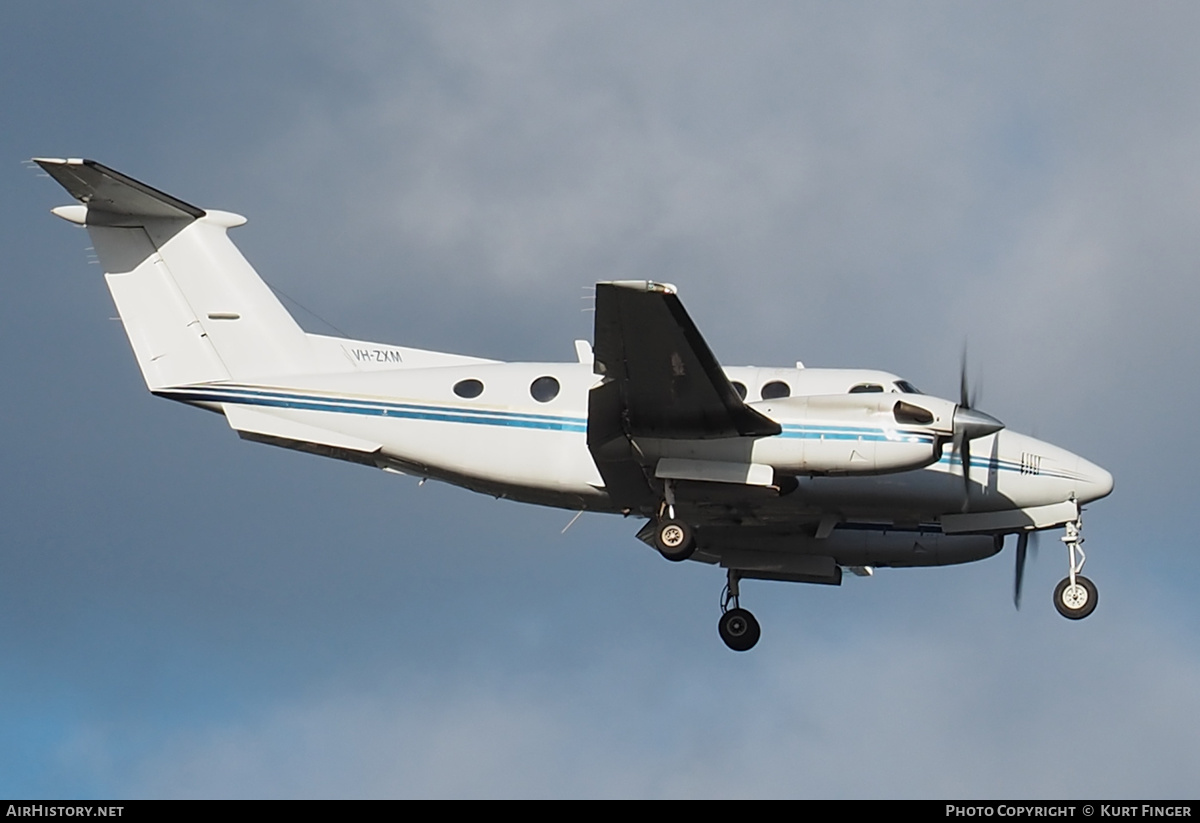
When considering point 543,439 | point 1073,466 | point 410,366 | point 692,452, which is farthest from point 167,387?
point 1073,466

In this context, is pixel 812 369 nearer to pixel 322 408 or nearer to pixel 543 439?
pixel 543 439

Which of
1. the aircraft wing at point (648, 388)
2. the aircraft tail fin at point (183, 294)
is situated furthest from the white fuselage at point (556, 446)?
the aircraft tail fin at point (183, 294)

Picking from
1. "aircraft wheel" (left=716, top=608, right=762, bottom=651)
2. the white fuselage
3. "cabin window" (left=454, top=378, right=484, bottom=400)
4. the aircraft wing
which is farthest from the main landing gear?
"aircraft wheel" (left=716, top=608, right=762, bottom=651)

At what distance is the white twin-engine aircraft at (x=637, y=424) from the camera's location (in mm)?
22688

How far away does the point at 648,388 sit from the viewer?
22.6 m

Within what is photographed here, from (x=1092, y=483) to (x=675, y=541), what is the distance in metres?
6.23

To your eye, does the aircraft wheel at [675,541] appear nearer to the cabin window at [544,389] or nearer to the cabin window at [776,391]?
the cabin window at [776,391]

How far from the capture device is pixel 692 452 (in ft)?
77.2

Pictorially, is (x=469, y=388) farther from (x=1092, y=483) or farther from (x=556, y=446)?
(x=1092, y=483)

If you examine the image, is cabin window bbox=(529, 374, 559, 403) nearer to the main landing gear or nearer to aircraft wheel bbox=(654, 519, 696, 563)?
the main landing gear

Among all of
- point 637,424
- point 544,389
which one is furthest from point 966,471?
point 544,389

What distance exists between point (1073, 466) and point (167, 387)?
45.2 feet

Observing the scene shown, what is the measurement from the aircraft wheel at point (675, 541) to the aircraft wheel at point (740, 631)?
13.2ft
